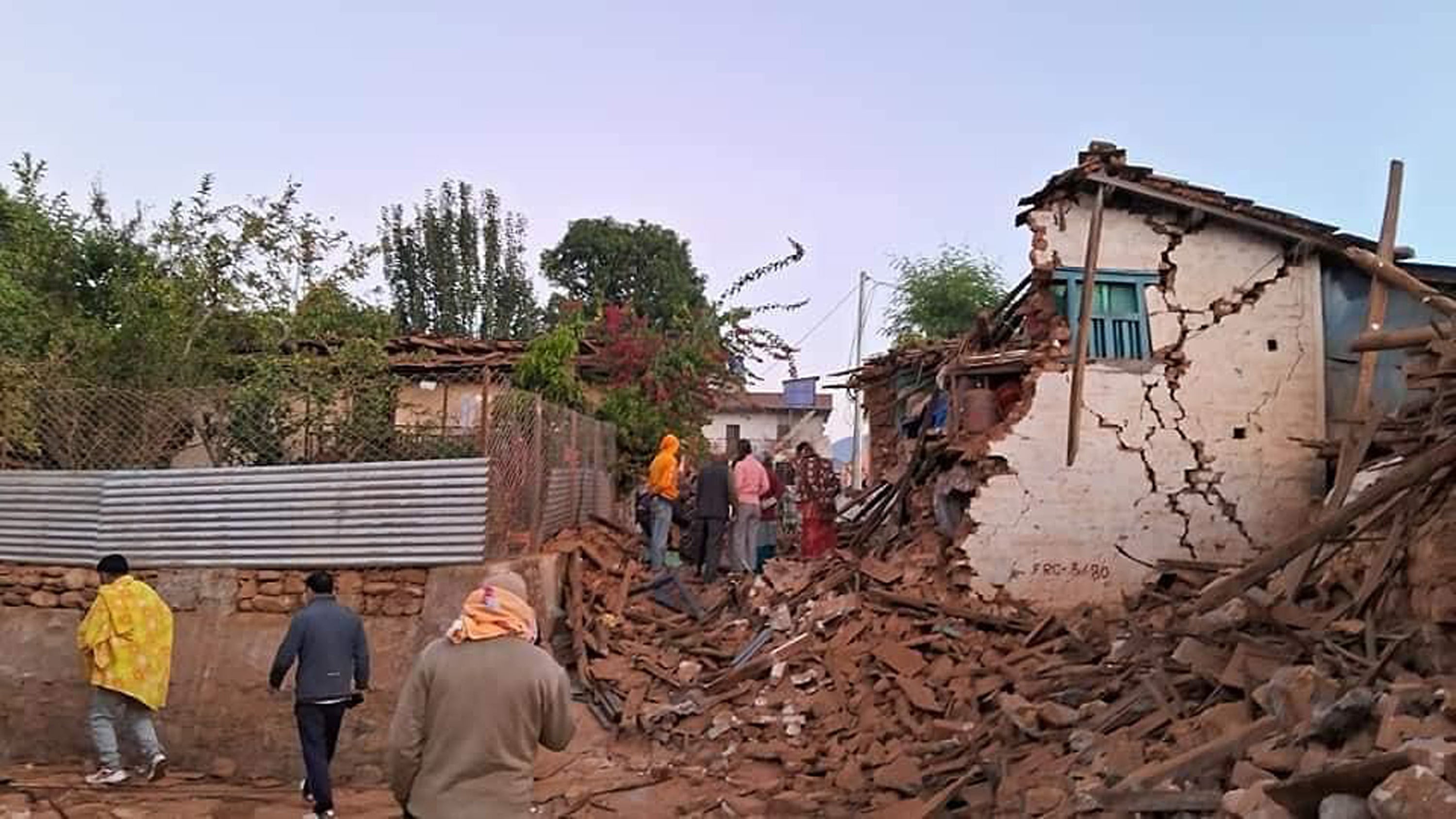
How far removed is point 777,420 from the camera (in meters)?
39.7

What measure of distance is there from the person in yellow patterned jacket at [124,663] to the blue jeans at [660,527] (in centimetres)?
571

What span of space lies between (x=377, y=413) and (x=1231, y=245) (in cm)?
914

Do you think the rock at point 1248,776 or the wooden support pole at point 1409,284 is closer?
the rock at point 1248,776

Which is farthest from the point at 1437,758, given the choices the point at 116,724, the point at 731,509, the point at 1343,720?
the point at 731,509

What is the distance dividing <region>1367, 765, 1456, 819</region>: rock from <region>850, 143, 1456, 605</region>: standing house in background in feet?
24.4

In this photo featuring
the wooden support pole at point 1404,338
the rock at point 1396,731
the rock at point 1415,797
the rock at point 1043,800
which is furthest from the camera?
the wooden support pole at point 1404,338

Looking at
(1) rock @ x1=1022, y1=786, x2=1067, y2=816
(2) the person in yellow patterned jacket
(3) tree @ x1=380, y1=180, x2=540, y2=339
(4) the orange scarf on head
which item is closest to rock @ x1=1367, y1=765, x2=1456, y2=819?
(1) rock @ x1=1022, y1=786, x2=1067, y2=816

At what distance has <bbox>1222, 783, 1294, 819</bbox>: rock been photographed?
4754 mm

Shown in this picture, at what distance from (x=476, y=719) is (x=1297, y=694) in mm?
4361

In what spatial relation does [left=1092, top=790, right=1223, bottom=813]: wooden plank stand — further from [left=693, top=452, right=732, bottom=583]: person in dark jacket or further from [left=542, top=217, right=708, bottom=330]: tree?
[left=542, top=217, right=708, bottom=330]: tree

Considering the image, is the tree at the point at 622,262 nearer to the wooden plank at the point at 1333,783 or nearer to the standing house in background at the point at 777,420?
the standing house in background at the point at 777,420

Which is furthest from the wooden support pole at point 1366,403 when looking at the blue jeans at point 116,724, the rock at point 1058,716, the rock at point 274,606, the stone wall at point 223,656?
the blue jeans at point 116,724

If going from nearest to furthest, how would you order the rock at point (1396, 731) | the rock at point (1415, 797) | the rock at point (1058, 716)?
1. the rock at point (1415, 797)
2. the rock at point (1396, 731)
3. the rock at point (1058, 716)

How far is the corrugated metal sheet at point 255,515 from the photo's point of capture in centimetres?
976
